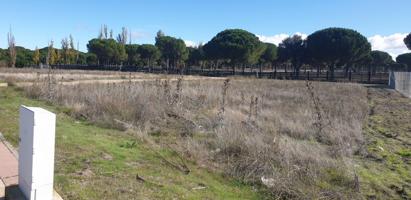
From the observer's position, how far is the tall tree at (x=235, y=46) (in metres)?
78.6

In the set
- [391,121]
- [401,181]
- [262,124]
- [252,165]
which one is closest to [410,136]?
[391,121]

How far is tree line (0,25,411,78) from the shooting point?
73750 millimetres

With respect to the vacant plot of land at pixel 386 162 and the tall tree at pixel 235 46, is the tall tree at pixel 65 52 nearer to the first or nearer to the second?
the tall tree at pixel 235 46

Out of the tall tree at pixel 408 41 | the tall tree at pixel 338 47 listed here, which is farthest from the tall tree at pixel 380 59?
the tall tree at pixel 338 47

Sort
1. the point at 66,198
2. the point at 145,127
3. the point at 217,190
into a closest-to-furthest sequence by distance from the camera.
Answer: the point at 66,198
the point at 217,190
the point at 145,127

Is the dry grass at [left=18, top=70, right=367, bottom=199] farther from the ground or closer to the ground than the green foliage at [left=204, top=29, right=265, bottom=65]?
closer to the ground

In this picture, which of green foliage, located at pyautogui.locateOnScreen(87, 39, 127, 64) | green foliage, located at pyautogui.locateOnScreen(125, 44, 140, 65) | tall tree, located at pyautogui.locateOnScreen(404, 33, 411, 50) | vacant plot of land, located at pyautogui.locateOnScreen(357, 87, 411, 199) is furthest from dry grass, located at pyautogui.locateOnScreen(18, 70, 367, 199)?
green foliage, located at pyautogui.locateOnScreen(125, 44, 140, 65)

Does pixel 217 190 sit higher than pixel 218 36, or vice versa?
pixel 218 36

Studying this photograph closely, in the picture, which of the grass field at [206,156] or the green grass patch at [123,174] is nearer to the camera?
the green grass patch at [123,174]

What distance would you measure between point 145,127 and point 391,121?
10985mm

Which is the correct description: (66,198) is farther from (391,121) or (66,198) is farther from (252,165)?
(391,121)

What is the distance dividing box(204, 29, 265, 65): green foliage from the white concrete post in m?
74.2

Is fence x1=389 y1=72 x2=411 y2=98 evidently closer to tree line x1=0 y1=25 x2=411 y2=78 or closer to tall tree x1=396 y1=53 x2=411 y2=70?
tree line x1=0 y1=25 x2=411 y2=78

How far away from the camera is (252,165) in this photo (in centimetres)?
723
